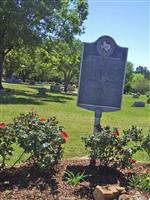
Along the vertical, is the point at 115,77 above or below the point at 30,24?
below

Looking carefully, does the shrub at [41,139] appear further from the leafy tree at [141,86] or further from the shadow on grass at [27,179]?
the leafy tree at [141,86]

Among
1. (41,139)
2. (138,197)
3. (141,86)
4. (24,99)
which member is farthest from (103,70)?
(141,86)

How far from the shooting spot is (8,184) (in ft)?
19.4

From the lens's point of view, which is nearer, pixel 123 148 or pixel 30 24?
pixel 123 148

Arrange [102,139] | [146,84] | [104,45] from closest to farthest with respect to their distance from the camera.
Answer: [102,139] < [104,45] < [146,84]

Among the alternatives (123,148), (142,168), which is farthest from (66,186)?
(142,168)

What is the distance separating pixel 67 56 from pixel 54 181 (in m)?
44.7

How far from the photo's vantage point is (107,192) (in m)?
5.27

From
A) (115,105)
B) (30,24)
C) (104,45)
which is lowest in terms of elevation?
(115,105)

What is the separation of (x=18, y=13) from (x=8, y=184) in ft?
92.9

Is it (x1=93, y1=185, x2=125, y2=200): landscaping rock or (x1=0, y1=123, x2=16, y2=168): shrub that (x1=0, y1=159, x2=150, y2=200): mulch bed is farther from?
(x1=0, y1=123, x2=16, y2=168): shrub

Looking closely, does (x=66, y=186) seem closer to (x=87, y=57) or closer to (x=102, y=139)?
(x=102, y=139)

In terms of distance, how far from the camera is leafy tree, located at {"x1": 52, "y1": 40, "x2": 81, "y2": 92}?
42.4 meters

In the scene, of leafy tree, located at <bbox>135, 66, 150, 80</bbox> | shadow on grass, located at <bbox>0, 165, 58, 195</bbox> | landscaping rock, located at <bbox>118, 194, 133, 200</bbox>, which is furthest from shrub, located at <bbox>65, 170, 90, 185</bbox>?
leafy tree, located at <bbox>135, 66, 150, 80</bbox>
